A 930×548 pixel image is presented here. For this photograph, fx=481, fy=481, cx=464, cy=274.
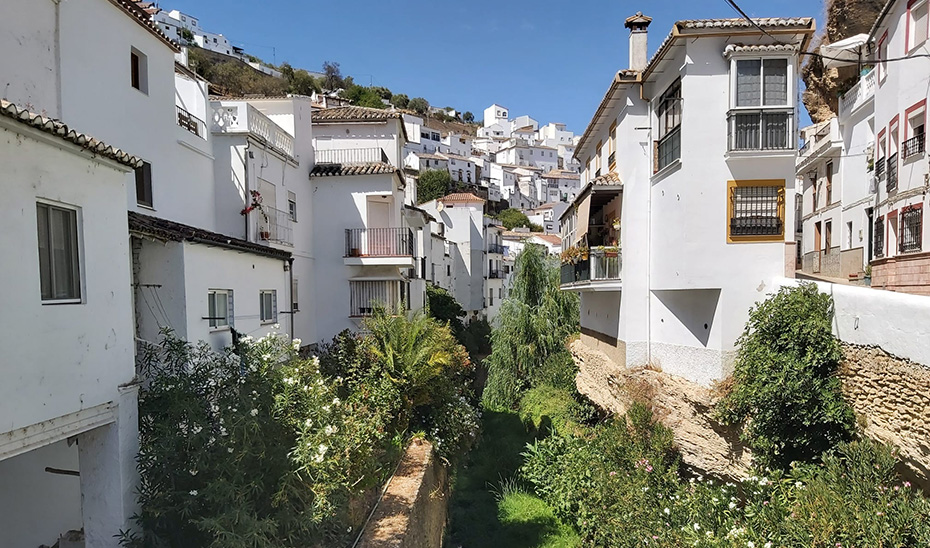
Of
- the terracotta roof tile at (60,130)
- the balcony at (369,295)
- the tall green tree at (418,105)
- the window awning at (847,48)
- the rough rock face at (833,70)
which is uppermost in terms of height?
the tall green tree at (418,105)

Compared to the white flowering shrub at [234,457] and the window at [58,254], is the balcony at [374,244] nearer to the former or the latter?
the white flowering shrub at [234,457]

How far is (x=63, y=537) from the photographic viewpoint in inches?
285

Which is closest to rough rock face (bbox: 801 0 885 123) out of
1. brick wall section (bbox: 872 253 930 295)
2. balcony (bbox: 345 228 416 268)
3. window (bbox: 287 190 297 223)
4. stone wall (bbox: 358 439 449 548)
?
brick wall section (bbox: 872 253 930 295)

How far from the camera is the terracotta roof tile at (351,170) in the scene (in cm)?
1816

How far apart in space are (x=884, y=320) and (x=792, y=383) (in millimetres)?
1837

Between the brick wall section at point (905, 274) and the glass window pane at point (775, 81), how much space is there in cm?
474

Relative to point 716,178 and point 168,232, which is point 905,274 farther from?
point 168,232

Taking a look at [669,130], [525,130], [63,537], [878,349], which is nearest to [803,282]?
[878,349]

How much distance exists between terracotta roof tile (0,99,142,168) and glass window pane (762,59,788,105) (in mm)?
12434

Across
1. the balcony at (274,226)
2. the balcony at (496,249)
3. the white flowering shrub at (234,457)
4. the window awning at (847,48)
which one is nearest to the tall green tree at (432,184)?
the balcony at (496,249)

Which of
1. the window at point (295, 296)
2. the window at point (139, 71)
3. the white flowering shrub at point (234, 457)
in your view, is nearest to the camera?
the white flowering shrub at point (234, 457)

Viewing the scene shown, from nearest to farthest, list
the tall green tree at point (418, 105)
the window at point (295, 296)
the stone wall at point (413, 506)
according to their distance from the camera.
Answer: the stone wall at point (413, 506) < the window at point (295, 296) < the tall green tree at point (418, 105)

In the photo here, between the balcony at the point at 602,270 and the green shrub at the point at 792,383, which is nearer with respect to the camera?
the green shrub at the point at 792,383

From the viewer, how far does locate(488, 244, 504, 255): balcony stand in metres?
47.8
